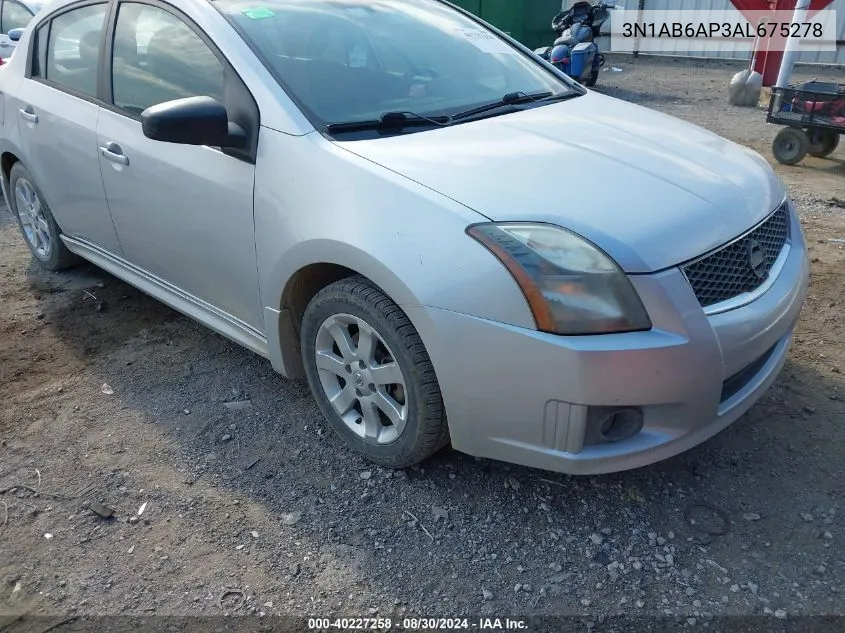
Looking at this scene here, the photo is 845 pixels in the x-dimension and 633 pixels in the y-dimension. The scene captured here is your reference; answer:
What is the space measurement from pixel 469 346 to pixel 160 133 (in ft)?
4.41

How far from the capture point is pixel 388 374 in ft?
7.97

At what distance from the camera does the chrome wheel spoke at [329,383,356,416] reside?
265cm

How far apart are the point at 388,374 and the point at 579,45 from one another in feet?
33.4

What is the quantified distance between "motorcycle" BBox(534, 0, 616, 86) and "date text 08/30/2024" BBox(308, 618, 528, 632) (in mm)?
9978

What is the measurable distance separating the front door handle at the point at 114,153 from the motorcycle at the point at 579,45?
8.68m

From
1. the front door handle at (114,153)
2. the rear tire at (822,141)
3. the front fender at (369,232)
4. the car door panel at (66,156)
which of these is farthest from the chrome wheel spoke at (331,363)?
the rear tire at (822,141)

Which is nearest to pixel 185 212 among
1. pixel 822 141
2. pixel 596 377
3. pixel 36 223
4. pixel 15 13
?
pixel 596 377

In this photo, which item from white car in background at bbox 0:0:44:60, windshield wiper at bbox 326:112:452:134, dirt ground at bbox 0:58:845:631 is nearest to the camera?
dirt ground at bbox 0:58:845:631

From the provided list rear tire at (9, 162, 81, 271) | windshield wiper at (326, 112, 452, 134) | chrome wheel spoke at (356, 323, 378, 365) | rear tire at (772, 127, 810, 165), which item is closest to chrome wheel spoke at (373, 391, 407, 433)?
chrome wheel spoke at (356, 323, 378, 365)

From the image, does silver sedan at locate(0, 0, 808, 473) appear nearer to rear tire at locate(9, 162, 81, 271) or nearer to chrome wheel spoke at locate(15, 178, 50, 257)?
rear tire at locate(9, 162, 81, 271)

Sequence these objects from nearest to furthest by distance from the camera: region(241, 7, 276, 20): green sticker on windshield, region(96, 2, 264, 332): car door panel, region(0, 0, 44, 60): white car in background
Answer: region(96, 2, 264, 332): car door panel
region(241, 7, 276, 20): green sticker on windshield
region(0, 0, 44, 60): white car in background

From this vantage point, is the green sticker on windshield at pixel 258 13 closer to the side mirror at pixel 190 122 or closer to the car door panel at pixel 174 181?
the car door panel at pixel 174 181

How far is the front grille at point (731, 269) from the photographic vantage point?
7.08 feet

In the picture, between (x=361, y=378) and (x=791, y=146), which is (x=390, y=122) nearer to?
(x=361, y=378)
